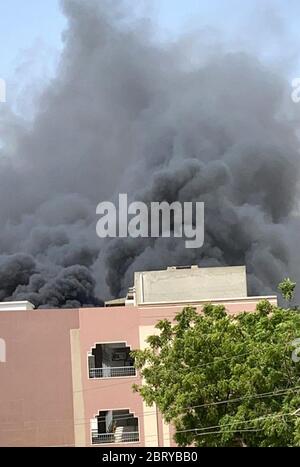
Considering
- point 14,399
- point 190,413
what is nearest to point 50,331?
point 14,399

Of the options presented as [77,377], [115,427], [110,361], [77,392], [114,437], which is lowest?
[114,437]

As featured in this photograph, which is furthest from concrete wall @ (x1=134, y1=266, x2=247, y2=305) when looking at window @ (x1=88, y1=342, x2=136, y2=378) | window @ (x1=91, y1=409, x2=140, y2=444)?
window @ (x1=91, y1=409, x2=140, y2=444)

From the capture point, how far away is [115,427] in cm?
1481

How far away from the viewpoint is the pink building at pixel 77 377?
14516 millimetres

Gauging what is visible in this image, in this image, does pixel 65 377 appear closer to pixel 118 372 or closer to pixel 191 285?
pixel 118 372

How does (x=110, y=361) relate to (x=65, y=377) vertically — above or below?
above

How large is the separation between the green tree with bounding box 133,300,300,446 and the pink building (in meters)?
3.63

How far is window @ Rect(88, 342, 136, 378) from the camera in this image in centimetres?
1481

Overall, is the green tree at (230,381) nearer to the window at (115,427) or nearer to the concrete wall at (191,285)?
the window at (115,427)

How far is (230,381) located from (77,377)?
5.61 metres

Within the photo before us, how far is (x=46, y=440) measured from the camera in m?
14.2

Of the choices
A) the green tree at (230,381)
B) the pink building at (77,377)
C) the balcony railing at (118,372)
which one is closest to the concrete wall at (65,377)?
the pink building at (77,377)

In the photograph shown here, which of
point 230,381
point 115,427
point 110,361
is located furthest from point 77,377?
point 230,381
